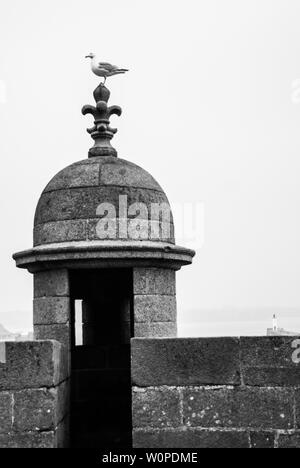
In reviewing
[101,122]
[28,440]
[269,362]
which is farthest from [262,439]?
[101,122]

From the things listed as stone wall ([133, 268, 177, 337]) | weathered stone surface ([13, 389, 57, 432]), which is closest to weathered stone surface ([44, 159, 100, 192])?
stone wall ([133, 268, 177, 337])

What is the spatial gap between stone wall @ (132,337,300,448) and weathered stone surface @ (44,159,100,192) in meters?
2.23

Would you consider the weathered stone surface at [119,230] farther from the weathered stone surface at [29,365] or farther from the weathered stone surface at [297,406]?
the weathered stone surface at [297,406]

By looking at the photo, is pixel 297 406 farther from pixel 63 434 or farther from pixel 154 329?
pixel 154 329

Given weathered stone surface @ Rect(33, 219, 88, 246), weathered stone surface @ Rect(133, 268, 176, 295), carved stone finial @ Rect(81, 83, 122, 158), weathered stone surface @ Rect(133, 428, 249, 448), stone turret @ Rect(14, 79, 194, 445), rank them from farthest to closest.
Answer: carved stone finial @ Rect(81, 83, 122, 158), weathered stone surface @ Rect(33, 219, 88, 246), weathered stone surface @ Rect(133, 268, 176, 295), stone turret @ Rect(14, 79, 194, 445), weathered stone surface @ Rect(133, 428, 249, 448)

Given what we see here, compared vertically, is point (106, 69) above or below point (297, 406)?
above

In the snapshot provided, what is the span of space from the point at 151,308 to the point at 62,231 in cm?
114

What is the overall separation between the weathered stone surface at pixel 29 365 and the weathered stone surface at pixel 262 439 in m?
1.45

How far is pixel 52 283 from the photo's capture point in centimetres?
584

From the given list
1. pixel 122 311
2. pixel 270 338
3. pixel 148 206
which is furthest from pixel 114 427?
pixel 270 338

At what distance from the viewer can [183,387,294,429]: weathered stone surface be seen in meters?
4.42

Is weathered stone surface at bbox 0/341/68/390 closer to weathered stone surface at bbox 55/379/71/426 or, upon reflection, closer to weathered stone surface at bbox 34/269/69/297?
weathered stone surface at bbox 55/379/71/426
